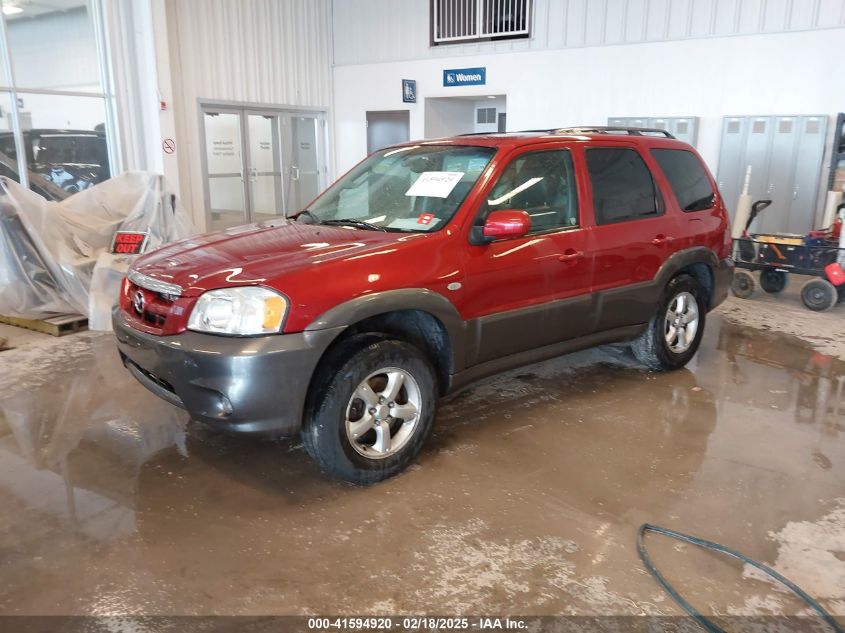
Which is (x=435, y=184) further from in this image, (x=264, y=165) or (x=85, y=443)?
(x=264, y=165)

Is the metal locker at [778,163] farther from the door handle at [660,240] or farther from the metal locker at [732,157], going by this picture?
the door handle at [660,240]

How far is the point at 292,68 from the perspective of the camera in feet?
39.7

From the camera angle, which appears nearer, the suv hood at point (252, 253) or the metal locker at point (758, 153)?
the suv hood at point (252, 253)

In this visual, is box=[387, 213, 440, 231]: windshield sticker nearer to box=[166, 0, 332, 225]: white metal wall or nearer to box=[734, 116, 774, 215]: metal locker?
box=[734, 116, 774, 215]: metal locker

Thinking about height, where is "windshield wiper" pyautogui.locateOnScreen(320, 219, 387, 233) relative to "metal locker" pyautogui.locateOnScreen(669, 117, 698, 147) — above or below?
below

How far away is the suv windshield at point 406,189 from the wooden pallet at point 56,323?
2.97 m

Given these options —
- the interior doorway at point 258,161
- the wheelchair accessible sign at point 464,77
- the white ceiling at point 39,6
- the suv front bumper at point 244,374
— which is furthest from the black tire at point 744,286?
the white ceiling at point 39,6

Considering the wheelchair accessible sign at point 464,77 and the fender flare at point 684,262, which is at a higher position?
the wheelchair accessible sign at point 464,77

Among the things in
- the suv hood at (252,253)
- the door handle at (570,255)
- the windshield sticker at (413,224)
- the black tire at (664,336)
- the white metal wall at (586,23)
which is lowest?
the black tire at (664,336)

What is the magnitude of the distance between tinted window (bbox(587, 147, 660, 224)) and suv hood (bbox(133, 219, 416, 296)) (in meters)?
1.40

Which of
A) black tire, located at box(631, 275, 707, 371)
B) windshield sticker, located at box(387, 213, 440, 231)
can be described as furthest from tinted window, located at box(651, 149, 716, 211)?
windshield sticker, located at box(387, 213, 440, 231)

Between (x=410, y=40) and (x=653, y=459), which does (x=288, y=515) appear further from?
(x=410, y=40)

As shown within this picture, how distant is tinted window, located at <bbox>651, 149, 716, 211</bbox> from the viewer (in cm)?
453

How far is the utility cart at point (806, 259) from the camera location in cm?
660
